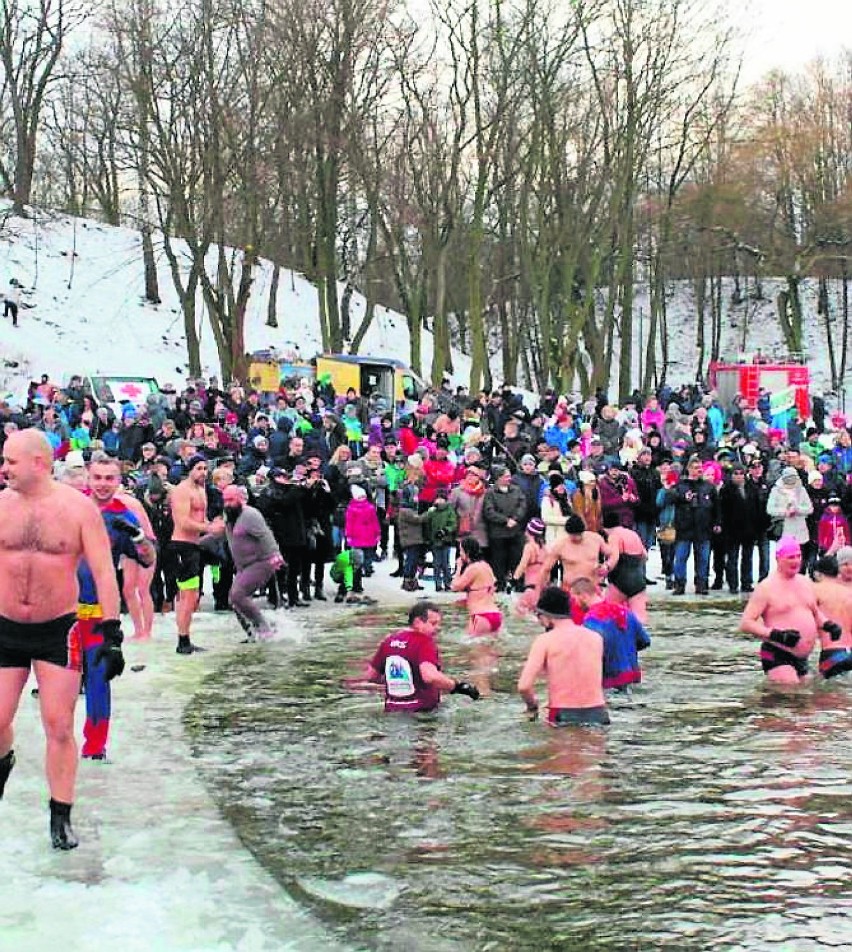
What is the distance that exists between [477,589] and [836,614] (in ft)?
12.5

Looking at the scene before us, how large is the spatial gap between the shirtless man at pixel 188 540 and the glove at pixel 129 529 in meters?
3.13

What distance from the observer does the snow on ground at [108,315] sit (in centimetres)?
4056

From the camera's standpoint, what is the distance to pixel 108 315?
4434 cm

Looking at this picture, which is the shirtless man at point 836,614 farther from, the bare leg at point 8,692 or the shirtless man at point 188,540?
the bare leg at point 8,692

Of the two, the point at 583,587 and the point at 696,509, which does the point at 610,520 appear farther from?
the point at 583,587

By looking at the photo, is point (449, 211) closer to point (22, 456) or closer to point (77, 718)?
point (77, 718)

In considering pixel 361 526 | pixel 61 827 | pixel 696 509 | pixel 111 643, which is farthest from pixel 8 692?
pixel 696 509

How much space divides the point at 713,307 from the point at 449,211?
24.9 metres

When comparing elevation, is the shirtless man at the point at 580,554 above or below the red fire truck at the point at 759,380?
below

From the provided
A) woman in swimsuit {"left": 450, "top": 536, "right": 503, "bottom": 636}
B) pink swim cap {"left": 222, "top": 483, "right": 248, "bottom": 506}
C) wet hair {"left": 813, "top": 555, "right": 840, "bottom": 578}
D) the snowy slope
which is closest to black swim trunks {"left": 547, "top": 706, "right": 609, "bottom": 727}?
wet hair {"left": 813, "top": 555, "right": 840, "bottom": 578}

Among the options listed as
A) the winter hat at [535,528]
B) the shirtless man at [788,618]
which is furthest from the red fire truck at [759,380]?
the shirtless man at [788,618]

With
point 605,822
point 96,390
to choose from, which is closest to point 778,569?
point 605,822

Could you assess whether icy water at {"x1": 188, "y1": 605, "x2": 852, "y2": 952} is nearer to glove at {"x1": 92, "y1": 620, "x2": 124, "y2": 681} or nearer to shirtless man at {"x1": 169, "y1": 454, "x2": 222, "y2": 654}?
glove at {"x1": 92, "y1": 620, "x2": 124, "y2": 681}

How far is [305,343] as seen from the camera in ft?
158
